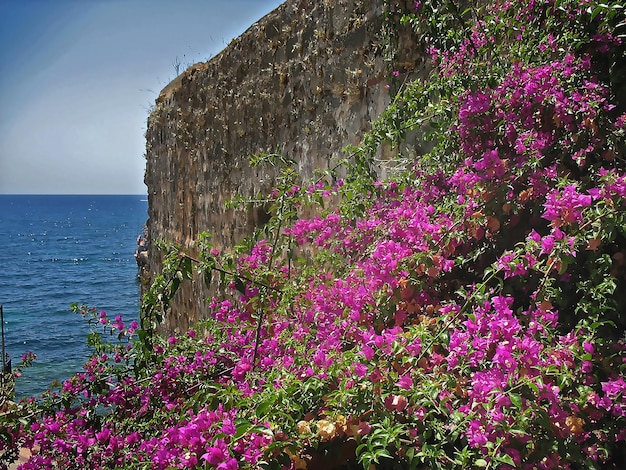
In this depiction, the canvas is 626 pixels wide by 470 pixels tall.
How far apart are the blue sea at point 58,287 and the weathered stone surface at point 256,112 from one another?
6.41 feet

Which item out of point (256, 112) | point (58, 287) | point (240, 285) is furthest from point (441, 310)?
point (58, 287)

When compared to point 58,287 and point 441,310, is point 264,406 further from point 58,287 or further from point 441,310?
point 58,287

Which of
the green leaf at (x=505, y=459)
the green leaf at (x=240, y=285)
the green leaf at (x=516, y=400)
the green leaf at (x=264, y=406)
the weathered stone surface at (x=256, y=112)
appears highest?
the weathered stone surface at (x=256, y=112)

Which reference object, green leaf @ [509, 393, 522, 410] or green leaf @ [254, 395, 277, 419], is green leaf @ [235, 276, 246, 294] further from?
green leaf @ [509, 393, 522, 410]

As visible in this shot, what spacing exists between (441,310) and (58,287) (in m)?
33.3

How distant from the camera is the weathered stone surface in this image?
3.50m

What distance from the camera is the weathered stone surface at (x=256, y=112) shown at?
11.5 feet

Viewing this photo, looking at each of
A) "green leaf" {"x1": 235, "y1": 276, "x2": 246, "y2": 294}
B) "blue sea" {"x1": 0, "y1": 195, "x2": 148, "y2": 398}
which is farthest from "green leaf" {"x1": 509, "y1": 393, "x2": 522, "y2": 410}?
"blue sea" {"x1": 0, "y1": 195, "x2": 148, "y2": 398}

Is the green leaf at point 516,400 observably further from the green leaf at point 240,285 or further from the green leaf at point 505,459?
the green leaf at point 240,285

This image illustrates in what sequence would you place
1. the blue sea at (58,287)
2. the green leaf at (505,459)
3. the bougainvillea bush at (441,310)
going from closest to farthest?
1. the green leaf at (505,459)
2. the bougainvillea bush at (441,310)
3. the blue sea at (58,287)

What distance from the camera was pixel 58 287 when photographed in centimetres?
3159

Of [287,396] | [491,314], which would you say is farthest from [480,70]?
[287,396]

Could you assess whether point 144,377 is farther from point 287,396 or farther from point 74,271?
point 74,271

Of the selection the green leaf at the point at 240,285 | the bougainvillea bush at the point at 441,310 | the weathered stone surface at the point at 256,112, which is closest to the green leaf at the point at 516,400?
the bougainvillea bush at the point at 441,310
